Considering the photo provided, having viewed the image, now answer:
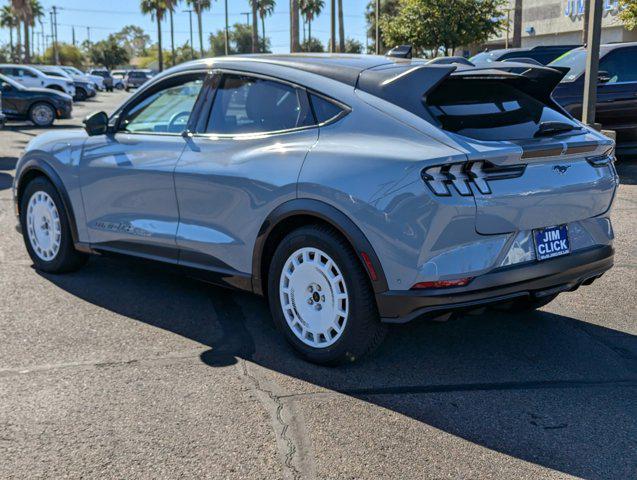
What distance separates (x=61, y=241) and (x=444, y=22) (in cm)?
3122

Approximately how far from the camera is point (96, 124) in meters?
5.62

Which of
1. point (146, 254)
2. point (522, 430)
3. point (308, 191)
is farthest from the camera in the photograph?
point (146, 254)

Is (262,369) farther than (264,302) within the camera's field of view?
No

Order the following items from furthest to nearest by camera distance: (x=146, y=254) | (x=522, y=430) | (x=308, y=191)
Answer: (x=146, y=254) → (x=308, y=191) → (x=522, y=430)

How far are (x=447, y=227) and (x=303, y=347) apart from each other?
1186mm

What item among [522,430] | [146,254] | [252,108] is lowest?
[522,430]

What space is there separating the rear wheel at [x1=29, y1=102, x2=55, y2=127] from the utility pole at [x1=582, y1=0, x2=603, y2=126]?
16.2 meters

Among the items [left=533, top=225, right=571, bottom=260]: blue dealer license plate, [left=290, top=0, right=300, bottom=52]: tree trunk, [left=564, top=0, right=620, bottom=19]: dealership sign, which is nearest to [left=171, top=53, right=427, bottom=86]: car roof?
[left=533, top=225, right=571, bottom=260]: blue dealer license plate

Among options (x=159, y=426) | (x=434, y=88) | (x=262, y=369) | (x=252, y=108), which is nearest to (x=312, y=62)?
(x=252, y=108)

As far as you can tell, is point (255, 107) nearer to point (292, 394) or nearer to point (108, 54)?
point (292, 394)

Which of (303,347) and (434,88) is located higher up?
(434,88)

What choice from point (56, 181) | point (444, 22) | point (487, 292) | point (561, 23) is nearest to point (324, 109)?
point (487, 292)

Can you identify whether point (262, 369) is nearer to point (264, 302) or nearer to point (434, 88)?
point (264, 302)

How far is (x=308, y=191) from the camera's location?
13.6ft
